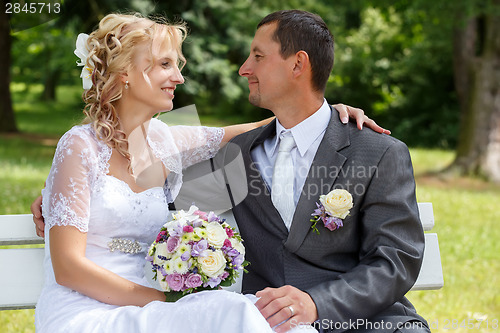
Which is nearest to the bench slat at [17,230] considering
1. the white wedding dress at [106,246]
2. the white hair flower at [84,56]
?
the white wedding dress at [106,246]

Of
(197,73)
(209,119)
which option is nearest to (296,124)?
(197,73)

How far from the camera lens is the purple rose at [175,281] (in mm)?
2732

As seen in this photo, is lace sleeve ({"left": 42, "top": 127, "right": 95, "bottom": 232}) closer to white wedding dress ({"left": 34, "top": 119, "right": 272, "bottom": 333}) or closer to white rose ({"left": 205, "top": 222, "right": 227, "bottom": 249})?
white wedding dress ({"left": 34, "top": 119, "right": 272, "bottom": 333})

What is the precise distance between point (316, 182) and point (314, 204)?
0.37 ft

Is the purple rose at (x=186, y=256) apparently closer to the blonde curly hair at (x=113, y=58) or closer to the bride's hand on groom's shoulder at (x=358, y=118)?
the blonde curly hair at (x=113, y=58)

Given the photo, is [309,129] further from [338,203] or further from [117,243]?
[117,243]

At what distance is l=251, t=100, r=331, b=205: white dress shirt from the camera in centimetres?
330

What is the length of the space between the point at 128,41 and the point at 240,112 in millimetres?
22847

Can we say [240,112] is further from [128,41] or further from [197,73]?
[128,41]

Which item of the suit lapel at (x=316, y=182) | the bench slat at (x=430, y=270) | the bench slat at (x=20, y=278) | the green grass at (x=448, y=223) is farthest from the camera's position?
the green grass at (x=448, y=223)

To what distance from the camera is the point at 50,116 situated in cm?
2688

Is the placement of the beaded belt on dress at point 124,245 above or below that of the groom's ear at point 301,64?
below

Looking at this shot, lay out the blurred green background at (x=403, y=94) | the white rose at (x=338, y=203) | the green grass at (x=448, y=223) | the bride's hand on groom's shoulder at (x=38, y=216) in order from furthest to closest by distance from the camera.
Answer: the blurred green background at (x=403, y=94), the green grass at (x=448, y=223), the bride's hand on groom's shoulder at (x=38, y=216), the white rose at (x=338, y=203)

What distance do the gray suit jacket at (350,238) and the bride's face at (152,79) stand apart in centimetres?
62
